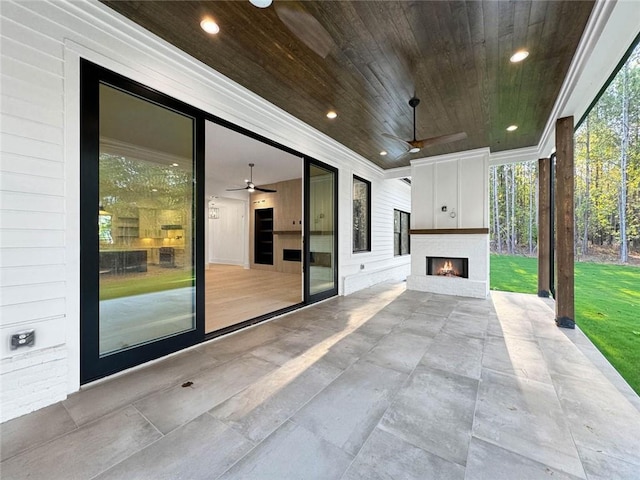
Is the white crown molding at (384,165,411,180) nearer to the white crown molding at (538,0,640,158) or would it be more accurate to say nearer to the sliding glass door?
the white crown molding at (538,0,640,158)

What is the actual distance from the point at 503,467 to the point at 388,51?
3.51 metres

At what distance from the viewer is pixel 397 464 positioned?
4.76 feet

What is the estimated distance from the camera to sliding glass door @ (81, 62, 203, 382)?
2219mm

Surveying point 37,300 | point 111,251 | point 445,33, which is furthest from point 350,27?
point 37,300

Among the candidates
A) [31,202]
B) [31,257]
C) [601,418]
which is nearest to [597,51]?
[601,418]

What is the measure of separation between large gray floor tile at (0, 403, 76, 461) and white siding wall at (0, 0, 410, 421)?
101 millimetres

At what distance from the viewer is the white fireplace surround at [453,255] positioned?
5656 millimetres

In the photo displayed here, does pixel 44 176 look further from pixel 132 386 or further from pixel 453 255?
pixel 453 255

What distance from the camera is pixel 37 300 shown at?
193cm

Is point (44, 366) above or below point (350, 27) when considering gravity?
below

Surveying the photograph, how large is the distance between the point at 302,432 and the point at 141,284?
2.09m

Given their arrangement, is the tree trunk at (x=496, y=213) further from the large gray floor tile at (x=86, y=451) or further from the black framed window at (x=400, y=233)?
the large gray floor tile at (x=86, y=451)

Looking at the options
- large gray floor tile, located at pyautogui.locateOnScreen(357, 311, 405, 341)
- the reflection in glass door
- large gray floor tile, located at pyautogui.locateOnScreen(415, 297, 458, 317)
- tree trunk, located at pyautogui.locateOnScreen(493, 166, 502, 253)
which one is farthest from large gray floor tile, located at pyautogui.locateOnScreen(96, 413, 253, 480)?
tree trunk, located at pyautogui.locateOnScreen(493, 166, 502, 253)

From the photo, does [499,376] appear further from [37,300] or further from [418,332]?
[37,300]
